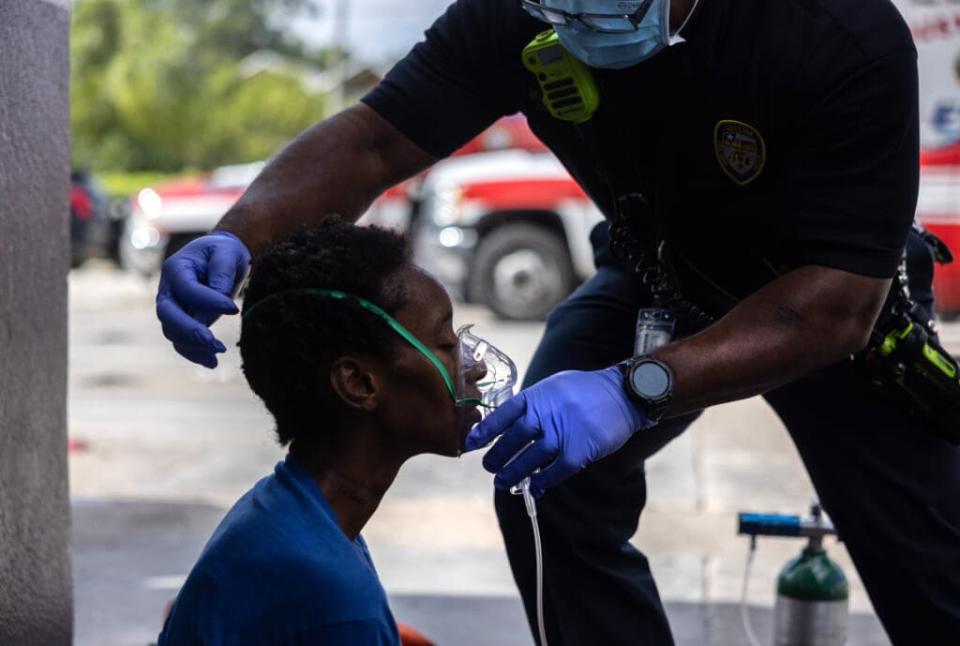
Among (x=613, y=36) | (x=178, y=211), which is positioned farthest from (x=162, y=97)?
(x=613, y=36)

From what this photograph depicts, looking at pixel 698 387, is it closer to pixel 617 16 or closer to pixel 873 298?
pixel 873 298

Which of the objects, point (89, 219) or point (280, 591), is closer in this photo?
point (280, 591)

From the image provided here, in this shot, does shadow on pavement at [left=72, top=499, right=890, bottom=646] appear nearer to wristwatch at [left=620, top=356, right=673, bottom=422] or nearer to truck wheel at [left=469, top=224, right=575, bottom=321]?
wristwatch at [left=620, top=356, right=673, bottom=422]

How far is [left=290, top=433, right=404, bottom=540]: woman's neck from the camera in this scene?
2068 mm

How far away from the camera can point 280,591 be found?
1849mm

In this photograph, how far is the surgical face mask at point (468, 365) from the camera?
206 centimetres

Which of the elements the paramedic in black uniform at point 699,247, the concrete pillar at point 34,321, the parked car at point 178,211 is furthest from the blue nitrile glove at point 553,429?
the parked car at point 178,211

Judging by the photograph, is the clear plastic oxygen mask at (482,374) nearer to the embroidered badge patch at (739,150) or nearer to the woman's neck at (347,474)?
the woman's neck at (347,474)

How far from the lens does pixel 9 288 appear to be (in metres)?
2.64

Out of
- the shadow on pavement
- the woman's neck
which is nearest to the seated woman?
the woman's neck

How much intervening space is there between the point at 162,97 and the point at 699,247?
1210 inches

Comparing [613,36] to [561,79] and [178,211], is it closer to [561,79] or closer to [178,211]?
[561,79]

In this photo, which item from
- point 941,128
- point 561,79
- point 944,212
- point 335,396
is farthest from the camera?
point 941,128

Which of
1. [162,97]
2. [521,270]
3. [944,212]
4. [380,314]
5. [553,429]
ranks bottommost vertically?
[162,97]
